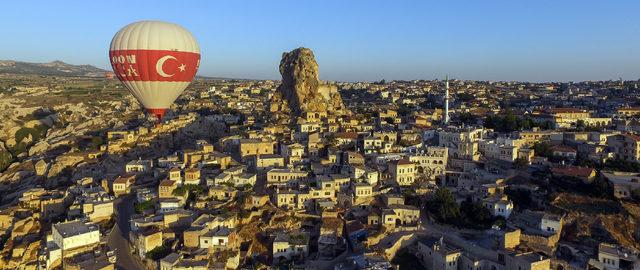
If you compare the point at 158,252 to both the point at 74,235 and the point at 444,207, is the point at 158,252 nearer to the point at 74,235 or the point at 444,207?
the point at 74,235

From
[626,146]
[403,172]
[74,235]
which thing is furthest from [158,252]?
[626,146]

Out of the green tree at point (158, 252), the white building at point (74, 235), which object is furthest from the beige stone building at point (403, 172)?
the white building at point (74, 235)

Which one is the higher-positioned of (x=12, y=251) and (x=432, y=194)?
(x=432, y=194)

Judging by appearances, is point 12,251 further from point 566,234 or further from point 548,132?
point 548,132

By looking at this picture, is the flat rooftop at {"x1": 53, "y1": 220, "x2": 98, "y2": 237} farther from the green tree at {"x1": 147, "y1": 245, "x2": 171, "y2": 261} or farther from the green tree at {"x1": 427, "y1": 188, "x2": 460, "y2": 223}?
the green tree at {"x1": 427, "y1": 188, "x2": 460, "y2": 223}

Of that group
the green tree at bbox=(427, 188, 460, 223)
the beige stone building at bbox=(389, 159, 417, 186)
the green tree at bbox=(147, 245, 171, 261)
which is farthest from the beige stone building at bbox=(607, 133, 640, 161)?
the green tree at bbox=(147, 245, 171, 261)

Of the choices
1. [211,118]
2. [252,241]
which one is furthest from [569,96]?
[252,241]
